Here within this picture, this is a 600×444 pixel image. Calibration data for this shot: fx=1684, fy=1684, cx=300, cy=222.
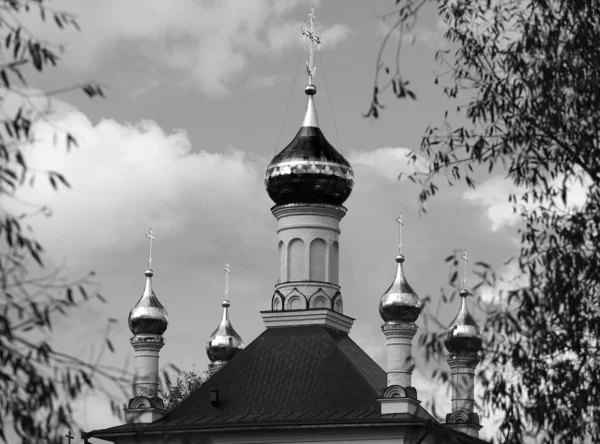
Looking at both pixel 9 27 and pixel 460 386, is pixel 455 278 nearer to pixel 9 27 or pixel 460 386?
pixel 9 27

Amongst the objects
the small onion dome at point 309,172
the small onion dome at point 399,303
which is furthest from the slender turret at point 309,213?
the small onion dome at point 399,303

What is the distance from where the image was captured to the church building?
1210 inches

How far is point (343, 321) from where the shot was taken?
34.2 metres

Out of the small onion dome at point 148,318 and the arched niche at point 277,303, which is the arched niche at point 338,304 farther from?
the small onion dome at point 148,318

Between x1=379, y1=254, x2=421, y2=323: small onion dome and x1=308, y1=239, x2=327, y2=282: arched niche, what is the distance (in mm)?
2181

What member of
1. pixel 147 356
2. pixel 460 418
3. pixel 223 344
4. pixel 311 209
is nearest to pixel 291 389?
pixel 147 356

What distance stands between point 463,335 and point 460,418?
212cm

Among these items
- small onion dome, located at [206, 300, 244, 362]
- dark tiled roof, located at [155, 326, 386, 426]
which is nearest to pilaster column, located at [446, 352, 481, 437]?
dark tiled roof, located at [155, 326, 386, 426]

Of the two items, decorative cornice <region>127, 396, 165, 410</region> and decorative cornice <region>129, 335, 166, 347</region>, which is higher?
decorative cornice <region>129, 335, 166, 347</region>

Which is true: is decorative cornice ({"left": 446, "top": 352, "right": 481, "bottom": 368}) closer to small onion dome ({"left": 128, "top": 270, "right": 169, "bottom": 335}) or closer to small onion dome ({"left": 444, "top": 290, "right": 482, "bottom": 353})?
small onion dome ({"left": 444, "top": 290, "right": 482, "bottom": 353})

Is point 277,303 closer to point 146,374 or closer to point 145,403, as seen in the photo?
point 146,374

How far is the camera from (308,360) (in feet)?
107

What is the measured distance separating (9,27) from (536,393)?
255 inches

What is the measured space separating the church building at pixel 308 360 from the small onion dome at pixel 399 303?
24mm
